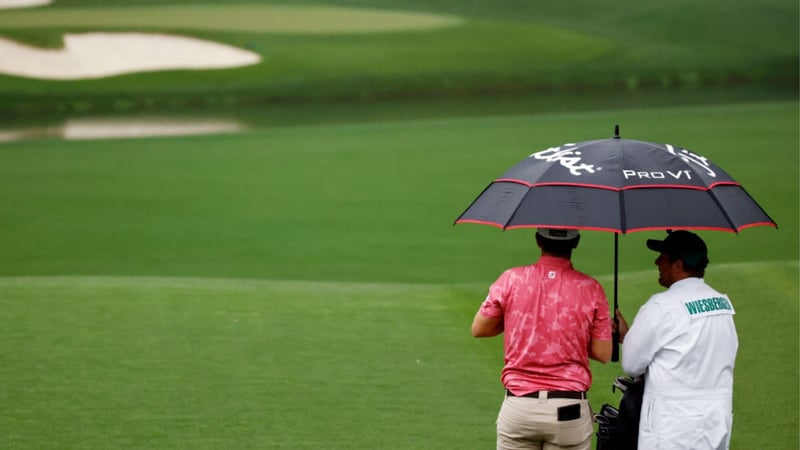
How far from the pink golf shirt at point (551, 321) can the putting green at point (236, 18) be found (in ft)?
68.4

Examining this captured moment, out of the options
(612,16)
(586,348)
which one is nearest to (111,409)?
(586,348)

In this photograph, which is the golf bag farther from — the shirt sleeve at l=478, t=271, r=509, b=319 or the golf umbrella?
the shirt sleeve at l=478, t=271, r=509, b=319

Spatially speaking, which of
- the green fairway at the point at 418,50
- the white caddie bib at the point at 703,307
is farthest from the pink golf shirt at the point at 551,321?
the green fairway at the point at 418,50

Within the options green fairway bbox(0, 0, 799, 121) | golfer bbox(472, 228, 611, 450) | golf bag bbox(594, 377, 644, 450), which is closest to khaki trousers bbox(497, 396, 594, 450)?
golfer bbox(472, 228, 611, 450)

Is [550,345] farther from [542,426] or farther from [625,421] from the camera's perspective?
[625,421]

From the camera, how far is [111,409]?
19.2ft

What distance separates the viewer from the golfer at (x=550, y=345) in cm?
374

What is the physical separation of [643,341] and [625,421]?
0.32 m

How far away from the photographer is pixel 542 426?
374 cm

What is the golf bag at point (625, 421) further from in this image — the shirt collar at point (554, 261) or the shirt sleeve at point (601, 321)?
the shirt collar at point (554, 261)

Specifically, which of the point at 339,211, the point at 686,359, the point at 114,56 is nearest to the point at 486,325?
the point at 686,359

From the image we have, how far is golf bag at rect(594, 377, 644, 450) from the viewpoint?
12.5ft

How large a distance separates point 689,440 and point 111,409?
10.3 ft

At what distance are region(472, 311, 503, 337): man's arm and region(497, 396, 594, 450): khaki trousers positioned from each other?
226mm
